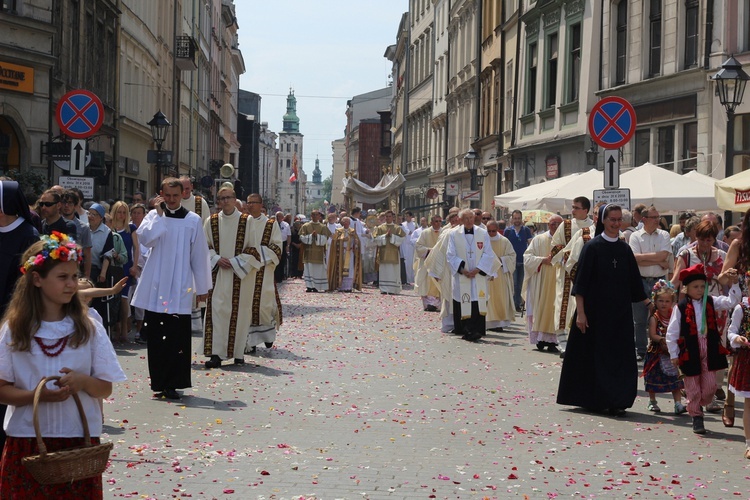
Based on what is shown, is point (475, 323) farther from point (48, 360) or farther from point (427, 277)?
point (48, 360)

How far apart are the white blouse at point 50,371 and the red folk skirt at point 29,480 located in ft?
0.14

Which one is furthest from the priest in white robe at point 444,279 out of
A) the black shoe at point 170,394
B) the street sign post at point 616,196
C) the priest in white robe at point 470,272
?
the black shoe at point 170,394

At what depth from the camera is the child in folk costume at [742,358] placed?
8.65 m

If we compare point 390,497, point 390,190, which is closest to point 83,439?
point 390,497

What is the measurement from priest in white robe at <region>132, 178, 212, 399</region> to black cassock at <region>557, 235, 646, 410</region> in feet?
11.0

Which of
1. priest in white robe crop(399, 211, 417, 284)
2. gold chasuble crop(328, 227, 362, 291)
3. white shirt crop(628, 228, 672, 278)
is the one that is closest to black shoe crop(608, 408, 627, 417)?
white shirt crop(628, 228, 672, 278)

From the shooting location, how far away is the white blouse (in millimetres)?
4977

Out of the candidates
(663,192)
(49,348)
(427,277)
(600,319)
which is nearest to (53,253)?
(49,348)

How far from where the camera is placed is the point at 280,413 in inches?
405

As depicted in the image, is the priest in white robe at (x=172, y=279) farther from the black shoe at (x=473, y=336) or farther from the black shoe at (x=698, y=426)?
the black shoe at (x=473, y=336)

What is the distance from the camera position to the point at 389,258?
3178 cm

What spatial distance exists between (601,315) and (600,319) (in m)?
0.04

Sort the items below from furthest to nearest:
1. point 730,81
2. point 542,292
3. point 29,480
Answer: point 730,81, point 542,292, point 29,480

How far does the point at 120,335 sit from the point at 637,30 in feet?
52.7
